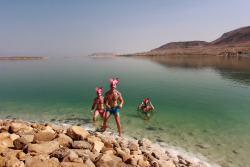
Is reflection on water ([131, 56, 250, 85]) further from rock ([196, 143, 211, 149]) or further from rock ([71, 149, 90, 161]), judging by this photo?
rock ([71, 149, 90, 161])

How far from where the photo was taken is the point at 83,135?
6.77 meters

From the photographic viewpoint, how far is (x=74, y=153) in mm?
5281

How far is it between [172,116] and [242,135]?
14.1 feet

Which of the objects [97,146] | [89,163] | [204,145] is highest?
[89,163]

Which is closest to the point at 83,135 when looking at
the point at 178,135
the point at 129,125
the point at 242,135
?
the point at 129,125

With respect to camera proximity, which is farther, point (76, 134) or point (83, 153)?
point (76, 134)

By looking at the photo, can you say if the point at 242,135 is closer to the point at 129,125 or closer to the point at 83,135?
the point at 129,125

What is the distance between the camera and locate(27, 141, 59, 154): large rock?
5.35 meters

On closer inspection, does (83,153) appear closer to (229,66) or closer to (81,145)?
(81,145)

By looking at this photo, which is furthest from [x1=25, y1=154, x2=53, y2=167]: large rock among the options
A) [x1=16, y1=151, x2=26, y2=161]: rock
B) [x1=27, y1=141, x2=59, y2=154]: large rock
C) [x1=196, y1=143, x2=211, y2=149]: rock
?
[x1=196, y1=143, x2=211, y2=149]: rock

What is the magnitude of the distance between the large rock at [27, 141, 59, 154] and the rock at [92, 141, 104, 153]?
50.2 inches

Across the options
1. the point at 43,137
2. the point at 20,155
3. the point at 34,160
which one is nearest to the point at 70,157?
the point at 34,160

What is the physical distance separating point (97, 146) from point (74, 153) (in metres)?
1.15

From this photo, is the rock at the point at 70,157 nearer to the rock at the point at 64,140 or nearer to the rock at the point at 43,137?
the rock at the point at 64,140
